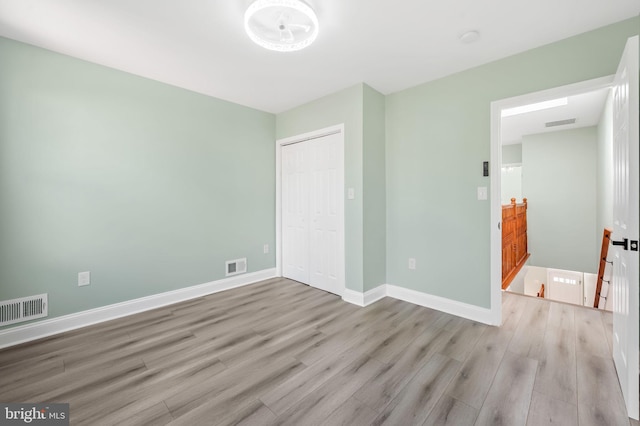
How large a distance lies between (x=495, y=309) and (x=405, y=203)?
1.38 metres

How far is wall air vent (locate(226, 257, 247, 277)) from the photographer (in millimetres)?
3557

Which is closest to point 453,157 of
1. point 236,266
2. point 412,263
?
point 412,263

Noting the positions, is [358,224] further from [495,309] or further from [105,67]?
[105,67]

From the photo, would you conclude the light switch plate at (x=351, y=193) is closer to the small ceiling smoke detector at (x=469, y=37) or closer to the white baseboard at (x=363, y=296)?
the white baseboard at (x=363, y=296)

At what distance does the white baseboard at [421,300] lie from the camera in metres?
2.59

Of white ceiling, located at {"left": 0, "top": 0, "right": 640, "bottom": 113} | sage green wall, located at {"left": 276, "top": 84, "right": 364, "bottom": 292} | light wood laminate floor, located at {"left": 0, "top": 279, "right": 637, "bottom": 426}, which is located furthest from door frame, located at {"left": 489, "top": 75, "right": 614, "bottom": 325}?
sage green wall, located at {"left": 276, "top": 84, "right": 364, "bottom": 292}

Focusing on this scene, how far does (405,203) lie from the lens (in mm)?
3148

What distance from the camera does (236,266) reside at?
3637mm

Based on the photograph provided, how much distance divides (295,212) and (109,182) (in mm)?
2192

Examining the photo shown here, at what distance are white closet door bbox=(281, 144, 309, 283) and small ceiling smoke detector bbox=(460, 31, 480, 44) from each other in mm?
2144

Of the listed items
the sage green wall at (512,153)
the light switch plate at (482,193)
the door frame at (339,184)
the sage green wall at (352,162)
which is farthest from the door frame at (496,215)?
the sage green wall at (512,153)

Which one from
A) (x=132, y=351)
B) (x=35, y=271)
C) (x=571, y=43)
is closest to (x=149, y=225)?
(x=35, y=271)

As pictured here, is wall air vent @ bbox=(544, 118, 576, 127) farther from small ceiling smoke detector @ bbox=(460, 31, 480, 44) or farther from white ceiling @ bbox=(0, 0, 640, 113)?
small ceiling smoke detector @ bbox=(460, 31, 480, 44)

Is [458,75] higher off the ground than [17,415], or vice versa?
[458,75]
